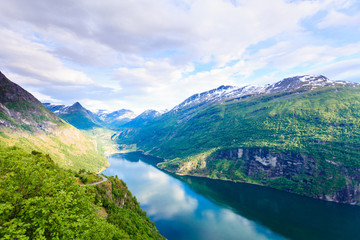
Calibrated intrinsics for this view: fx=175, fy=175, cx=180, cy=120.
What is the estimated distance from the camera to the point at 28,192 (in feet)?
58.7

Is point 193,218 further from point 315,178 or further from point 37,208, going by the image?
point 315,178

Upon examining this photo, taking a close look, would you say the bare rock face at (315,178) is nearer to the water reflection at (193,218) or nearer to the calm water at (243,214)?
the calm water at (243,214)

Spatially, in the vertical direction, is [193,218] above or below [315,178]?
below

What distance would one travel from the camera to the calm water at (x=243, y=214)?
104588 millimetres

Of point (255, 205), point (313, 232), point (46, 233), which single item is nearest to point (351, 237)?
point (313, 232)

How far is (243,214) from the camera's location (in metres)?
129

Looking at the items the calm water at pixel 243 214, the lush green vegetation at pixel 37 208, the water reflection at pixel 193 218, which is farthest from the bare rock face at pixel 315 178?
the lush green vegetation at pixel 37 208

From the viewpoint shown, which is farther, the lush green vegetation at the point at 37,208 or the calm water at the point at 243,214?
the calm water at the point at 243,214

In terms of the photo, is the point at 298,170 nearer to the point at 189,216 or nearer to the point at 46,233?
the point at 189,216

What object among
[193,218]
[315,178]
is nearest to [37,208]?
[193,218]

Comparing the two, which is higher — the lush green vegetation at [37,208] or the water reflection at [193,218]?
the lush green vegetation at [37,208]

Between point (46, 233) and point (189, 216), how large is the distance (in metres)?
124

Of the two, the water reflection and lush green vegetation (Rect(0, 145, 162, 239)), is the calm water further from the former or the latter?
lush green vegetation (Rect(0, 145, 162, 239))

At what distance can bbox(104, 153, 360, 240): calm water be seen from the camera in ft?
343
